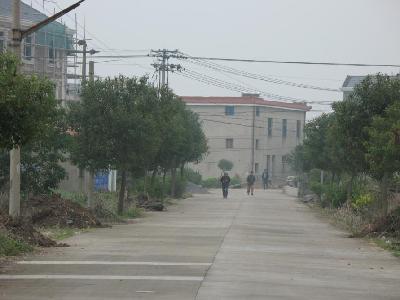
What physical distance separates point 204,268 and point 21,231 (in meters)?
5.23

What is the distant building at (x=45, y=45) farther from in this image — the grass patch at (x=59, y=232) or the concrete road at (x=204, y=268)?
the concrete road at (x=204, y=268)

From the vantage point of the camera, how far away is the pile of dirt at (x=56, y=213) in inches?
933

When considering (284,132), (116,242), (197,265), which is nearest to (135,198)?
(116,242)

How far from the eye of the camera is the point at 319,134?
41906 mm

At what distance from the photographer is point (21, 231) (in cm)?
1798

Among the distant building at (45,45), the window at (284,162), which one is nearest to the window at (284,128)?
the window at (284,162)

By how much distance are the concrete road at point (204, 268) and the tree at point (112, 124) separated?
4.16 m

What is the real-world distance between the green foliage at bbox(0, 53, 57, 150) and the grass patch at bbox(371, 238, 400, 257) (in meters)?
8.75

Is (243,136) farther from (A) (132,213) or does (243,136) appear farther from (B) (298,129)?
(A) (132,213)

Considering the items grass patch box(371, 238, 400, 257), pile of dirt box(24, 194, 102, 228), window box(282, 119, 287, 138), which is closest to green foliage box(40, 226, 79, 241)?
pile of dirt box(24, 194, 102, 228)

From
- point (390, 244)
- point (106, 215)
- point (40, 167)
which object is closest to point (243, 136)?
point (106, 215)

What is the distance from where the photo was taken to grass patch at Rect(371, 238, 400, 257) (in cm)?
1929

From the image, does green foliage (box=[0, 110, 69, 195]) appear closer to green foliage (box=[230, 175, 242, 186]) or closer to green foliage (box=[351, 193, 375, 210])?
green foliage (box=[351, 193, 375, 210])

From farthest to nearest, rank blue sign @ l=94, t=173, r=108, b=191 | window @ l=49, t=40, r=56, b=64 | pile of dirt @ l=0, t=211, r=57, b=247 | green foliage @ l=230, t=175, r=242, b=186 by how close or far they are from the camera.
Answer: green foliage @ l=230, t=175, r=242, b=186 < window @ l=49, t=40, r=56, b=64 < blue sign @ l=94, t=173, r=108, b=191 < pile of dirt @ l=0, t=211, r=57, b=247
